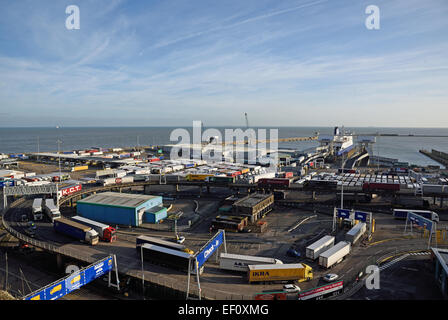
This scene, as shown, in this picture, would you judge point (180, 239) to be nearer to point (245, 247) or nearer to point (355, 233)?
point (245, 247)

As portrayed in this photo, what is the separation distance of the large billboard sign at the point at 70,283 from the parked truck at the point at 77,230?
695cm

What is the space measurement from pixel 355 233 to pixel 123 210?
2692 cm

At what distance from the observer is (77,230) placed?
2938cm

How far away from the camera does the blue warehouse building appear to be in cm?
3519

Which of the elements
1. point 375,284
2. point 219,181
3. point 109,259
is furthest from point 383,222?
point 109,259

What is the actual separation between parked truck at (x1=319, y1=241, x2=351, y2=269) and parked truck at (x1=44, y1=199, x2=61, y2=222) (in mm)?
30231

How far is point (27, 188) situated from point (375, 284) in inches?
1873

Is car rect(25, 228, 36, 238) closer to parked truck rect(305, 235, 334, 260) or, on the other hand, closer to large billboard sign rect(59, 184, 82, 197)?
large billboard sign rect(59, 184, 82, 197)

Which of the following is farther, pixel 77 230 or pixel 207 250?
pixel 77 230

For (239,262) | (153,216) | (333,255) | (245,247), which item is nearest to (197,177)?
(153,216)

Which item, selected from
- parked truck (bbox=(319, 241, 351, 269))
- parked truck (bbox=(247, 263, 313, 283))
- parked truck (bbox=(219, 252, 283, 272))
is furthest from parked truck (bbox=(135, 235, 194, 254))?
parked truck (bbox=(319, 241, 351, 269))

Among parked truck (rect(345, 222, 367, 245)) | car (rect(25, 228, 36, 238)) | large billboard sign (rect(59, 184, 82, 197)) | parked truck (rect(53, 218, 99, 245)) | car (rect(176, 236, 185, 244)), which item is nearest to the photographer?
parked truck (rect(345, 222, 367, 245))
